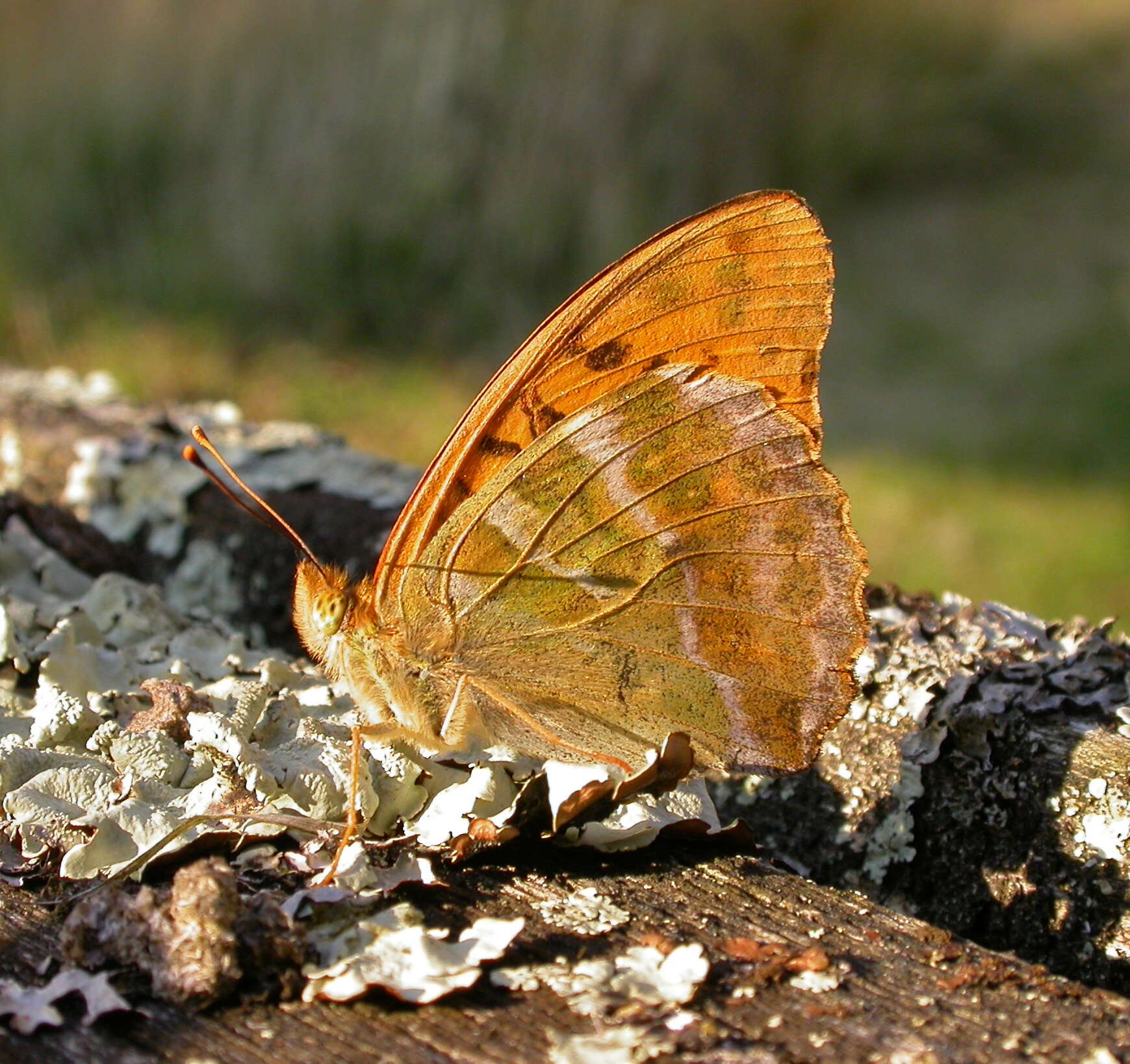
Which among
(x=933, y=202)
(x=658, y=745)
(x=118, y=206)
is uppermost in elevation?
(x=933, y=202)

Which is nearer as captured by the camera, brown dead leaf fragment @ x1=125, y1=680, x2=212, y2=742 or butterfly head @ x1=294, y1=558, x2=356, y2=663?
brown dead leaf fragment @ x1=125, y1=680, x2=212, y2=742

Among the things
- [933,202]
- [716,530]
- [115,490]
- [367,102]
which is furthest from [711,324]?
[933,202]

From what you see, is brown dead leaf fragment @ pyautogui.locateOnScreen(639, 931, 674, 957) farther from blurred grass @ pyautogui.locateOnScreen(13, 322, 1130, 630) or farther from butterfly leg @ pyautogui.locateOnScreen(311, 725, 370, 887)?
blurred grass @ pyautogui.locateOnScreen(13, 322, 1130, 630)

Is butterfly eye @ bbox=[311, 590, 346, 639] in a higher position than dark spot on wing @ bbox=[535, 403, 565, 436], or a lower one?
lower

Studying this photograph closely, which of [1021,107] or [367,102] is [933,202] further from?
[367,102]

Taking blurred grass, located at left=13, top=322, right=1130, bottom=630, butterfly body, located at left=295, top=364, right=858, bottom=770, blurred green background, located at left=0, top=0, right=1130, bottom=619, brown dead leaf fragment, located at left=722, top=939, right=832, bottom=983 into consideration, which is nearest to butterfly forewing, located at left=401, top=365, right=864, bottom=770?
butterfly body, located at left=295, top=364, right=858, bottom=770

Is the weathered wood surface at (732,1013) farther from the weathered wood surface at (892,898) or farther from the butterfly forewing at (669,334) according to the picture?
the butterfly forewing at (669,334)
